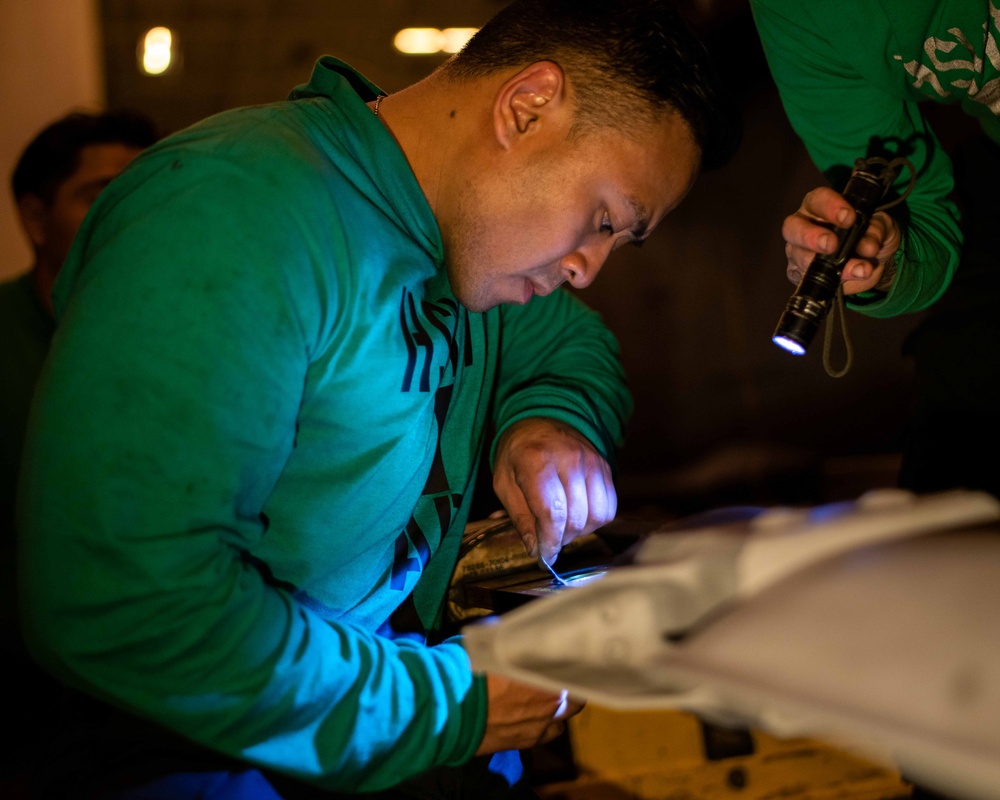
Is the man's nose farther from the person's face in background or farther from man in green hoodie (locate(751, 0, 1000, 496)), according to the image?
the person's face in background

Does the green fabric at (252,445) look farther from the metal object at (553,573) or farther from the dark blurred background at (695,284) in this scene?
the dark blurred background at (695,284)

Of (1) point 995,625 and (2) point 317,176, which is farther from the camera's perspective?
(2) point 317,176

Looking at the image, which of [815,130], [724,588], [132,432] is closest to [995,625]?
[724,588]

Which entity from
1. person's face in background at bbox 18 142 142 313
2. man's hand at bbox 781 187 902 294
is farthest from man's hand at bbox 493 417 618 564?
person's face in background at bbox 18 142 142 313

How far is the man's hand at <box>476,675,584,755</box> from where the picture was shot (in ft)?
3.01

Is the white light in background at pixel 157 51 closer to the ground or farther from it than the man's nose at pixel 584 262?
farther from it

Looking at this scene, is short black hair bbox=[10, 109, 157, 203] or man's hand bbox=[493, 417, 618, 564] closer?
man's hand bbox=[493, 417, 618, 564]

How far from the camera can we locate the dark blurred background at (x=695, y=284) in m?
2.81

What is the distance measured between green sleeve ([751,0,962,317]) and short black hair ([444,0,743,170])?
372mm

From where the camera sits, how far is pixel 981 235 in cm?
148

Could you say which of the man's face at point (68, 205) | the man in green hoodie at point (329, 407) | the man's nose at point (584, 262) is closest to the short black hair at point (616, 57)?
the man in green hoodie at point (329, 407)

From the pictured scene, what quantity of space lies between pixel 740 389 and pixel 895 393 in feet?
1.80

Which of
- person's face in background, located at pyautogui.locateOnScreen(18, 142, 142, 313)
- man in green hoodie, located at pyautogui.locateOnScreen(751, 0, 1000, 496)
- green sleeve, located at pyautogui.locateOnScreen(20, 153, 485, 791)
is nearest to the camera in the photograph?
green sleeve, located at pyautogui.locateOnScreen(20, 153, 485, 791)

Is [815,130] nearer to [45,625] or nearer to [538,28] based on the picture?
[538,28]
